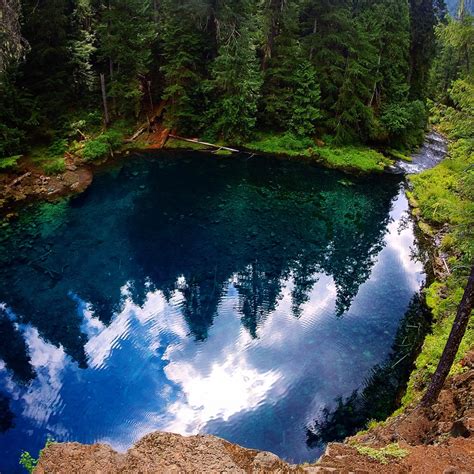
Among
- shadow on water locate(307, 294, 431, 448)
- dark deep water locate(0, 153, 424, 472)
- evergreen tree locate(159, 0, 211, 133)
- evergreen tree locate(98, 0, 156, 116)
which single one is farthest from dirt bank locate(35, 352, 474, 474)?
evergreen tree locate(98, 0, 156, 116)

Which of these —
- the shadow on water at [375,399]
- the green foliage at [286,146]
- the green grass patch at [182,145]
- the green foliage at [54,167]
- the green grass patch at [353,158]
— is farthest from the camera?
the green grass patch at [182,145]

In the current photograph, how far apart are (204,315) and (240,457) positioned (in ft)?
29.3

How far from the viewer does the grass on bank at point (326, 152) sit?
28.2 metres

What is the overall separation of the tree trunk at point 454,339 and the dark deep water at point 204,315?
3035 millimetres

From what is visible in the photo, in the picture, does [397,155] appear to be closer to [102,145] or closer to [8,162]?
[102,145]

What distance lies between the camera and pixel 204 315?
1520cm

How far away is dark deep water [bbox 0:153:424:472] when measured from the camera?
38.4ft

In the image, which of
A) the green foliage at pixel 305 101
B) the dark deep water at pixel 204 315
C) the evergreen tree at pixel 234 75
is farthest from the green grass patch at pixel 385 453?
the green foliage at pixel 305 101

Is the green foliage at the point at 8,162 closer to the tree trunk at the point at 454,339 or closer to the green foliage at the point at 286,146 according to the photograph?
the green foliage at the point at 286,146

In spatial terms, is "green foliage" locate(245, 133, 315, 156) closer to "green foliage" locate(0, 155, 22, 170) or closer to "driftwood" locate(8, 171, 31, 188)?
"driftwood" locate(8, 171, 31, 188)

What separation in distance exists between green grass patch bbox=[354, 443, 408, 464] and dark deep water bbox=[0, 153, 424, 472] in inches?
148

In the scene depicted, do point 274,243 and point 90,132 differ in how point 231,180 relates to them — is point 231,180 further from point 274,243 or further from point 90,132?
point 90,132

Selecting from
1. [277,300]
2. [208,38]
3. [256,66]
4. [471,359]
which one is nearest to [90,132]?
[208,38]

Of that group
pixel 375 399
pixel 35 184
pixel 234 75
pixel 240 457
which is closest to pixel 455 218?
pixel 375 399
